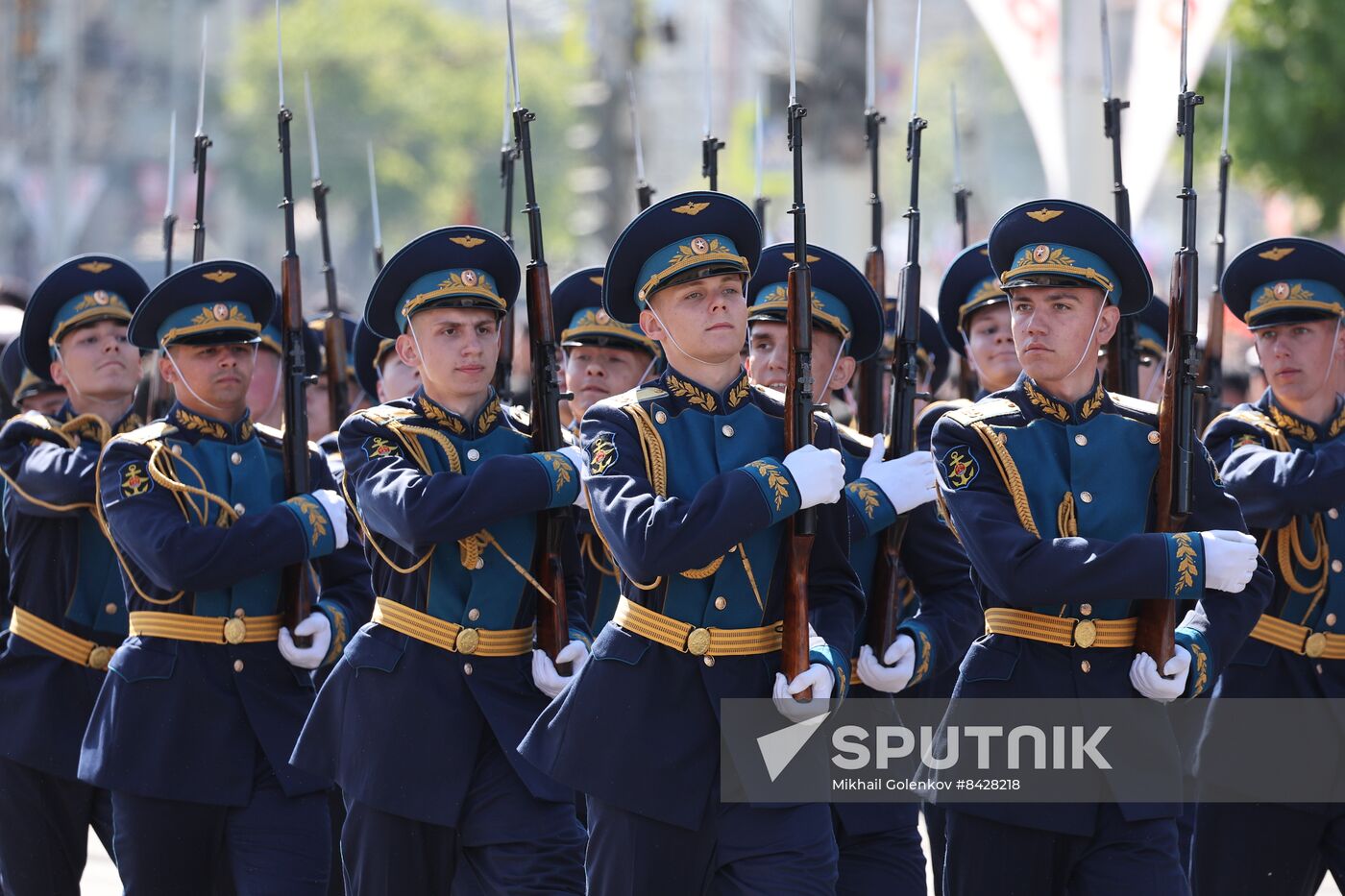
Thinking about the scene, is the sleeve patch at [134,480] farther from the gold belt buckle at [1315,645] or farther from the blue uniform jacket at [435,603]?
the gold belt buckle at [1315,645]

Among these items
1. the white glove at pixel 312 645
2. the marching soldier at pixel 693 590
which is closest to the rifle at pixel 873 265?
the marching soldier at pixel 693 590

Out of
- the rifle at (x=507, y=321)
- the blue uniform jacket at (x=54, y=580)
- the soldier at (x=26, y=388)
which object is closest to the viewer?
the blue uniform jacket at (x=54, y=580)

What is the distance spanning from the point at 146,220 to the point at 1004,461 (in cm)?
6289

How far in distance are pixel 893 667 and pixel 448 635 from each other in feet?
3.90

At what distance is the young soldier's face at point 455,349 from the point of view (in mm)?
5840

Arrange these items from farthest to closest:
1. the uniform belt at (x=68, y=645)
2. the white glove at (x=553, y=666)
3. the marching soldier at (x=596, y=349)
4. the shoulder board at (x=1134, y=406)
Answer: the marching soldier at (x=596, y=349), the uniform belt at (x=68, y=645), the white glove at (x=553, y=666), the shoulder board at (x=1134, y=406)

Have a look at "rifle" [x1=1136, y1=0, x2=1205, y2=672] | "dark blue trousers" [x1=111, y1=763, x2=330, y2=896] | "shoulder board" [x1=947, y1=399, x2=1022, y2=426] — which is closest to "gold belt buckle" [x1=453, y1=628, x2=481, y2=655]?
"dark blue trousers" [x1=111, y1=763, x2=330, y2=896]

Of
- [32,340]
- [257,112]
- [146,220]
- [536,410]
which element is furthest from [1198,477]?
[146,220]

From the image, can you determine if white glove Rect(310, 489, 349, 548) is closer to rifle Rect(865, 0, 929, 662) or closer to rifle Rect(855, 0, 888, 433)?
rifle Rect(865, 0, 929, 662)

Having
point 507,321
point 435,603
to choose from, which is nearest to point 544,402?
point 435,603

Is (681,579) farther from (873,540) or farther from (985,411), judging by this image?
(873,540)

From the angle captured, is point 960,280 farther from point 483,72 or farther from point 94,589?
point 483,72

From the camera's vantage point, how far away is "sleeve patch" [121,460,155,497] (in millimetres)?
6250

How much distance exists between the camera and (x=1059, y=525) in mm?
5199
